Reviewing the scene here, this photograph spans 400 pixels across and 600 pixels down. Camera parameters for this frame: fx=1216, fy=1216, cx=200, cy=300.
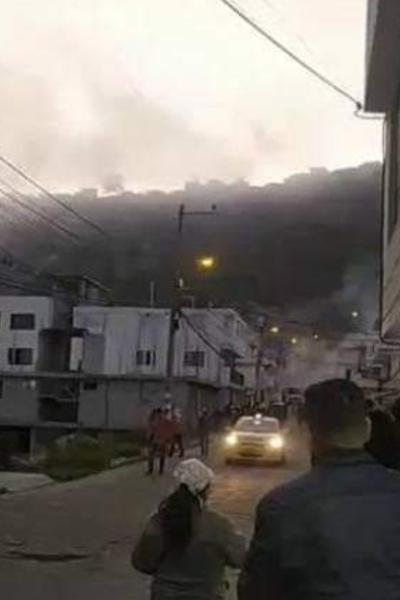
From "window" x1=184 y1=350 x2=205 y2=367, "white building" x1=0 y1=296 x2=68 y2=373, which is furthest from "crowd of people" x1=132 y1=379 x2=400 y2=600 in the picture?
"window" x1=184 y1=350 x2=205 y2=367

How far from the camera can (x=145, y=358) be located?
82.2 metres

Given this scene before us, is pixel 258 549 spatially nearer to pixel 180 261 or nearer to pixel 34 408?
pixel 180 261

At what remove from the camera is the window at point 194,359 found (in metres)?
82.6

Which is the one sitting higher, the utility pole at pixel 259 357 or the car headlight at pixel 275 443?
the utility pole at pixel 259 357

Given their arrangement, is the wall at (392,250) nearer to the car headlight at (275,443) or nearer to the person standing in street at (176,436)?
the person standing in street at (176,436)

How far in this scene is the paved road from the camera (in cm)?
1199

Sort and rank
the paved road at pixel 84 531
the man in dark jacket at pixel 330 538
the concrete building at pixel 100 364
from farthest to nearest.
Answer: the concrete building at pixel 100 364
the paved road at pixel 84 531
the man in dark jacket at pixel 330 538

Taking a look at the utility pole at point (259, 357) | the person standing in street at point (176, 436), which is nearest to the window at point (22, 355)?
the utility pole at point (259, 357)

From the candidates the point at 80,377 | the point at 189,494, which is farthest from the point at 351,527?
the point at 80,377

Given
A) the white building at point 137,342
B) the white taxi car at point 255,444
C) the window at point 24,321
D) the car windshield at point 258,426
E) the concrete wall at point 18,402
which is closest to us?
the white taxi car at point 255,444

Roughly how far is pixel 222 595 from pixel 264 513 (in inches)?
91.7

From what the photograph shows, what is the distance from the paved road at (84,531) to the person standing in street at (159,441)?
0.63 m

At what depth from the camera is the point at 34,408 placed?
7006 centimetres

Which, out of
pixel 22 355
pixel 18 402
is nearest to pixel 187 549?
pixel 18 402
